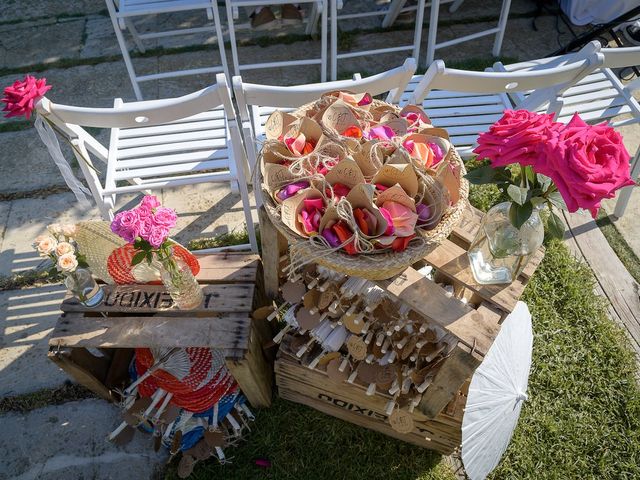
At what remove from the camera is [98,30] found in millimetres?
4059

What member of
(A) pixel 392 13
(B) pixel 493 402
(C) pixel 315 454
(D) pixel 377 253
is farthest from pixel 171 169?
(A) pixel 392 13

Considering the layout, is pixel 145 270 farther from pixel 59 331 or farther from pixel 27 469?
pixel 27 469

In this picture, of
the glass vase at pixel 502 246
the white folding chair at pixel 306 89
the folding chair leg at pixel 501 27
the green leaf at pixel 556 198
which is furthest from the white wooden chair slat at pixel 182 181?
the folding chair leg at pixel 501 27

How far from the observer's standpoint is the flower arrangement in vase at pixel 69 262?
1.57 meters

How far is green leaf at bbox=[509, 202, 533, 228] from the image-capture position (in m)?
1.29

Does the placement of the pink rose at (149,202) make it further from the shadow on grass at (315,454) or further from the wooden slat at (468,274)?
the shadow on grass at (315,454)

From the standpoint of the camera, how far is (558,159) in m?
1.06

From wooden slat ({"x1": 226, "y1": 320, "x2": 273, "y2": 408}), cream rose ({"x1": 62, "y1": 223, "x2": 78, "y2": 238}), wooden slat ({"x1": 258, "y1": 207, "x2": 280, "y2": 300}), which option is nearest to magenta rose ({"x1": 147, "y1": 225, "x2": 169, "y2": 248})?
wooden slat ({"x1": 258, "y1": 207, "x2": 280, "y2": 300})

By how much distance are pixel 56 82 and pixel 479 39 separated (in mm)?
3426

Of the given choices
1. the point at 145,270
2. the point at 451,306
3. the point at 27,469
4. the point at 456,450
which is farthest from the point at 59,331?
the point at 456,450

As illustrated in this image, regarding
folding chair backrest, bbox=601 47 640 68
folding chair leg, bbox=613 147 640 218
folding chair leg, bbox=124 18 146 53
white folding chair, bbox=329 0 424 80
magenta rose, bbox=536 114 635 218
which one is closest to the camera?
magenta rose, bbox=536 114 635 218

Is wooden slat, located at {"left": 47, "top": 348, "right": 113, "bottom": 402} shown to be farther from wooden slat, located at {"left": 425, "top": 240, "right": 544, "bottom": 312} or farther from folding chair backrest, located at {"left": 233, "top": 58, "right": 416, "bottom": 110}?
wooden slat, located at {"left": 425, "top": 240, "right": 544, "bottom": 312}

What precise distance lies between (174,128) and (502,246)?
1.80 meters

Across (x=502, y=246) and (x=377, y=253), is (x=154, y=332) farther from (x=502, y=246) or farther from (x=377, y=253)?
(x=502, y=246)
